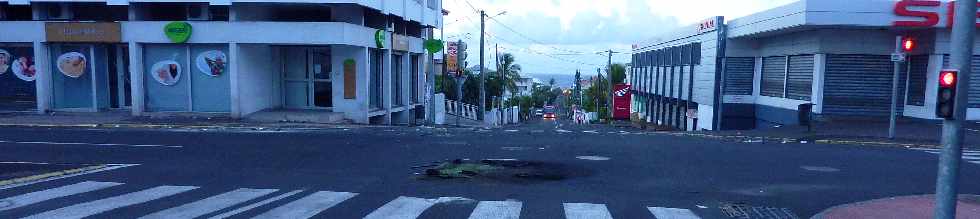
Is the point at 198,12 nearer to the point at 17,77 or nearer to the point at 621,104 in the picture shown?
the point at 17,77

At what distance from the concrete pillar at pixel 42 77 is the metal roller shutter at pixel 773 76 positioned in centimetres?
2905

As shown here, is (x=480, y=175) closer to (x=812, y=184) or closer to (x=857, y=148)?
(x=812, y=184)

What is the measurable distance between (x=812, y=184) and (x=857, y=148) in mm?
7318

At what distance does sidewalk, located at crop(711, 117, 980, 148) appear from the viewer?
1866 centimetres

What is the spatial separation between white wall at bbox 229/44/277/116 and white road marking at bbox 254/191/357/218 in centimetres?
1570

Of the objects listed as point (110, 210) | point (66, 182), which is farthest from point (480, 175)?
point (66, 182)

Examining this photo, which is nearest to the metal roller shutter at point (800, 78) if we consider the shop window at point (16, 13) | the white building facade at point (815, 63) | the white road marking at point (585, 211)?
the white building facade at point (815, 63)

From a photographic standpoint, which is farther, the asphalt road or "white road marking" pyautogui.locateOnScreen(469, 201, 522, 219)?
the asphalt road

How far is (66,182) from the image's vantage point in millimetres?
10070

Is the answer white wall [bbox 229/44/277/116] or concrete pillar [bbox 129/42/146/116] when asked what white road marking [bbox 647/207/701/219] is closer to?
white wall [bbox 229/44/277/116]

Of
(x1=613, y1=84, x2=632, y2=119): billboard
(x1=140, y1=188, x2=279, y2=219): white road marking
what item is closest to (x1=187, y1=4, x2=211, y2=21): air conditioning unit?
(x1=140, y1=188, x2=279, y2=219): white road marking

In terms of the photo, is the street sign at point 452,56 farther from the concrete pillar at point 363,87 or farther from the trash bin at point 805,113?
the trash bin at point 805,113

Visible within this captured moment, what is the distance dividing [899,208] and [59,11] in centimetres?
2803

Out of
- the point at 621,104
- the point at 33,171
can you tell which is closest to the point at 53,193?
the point at 33,171
